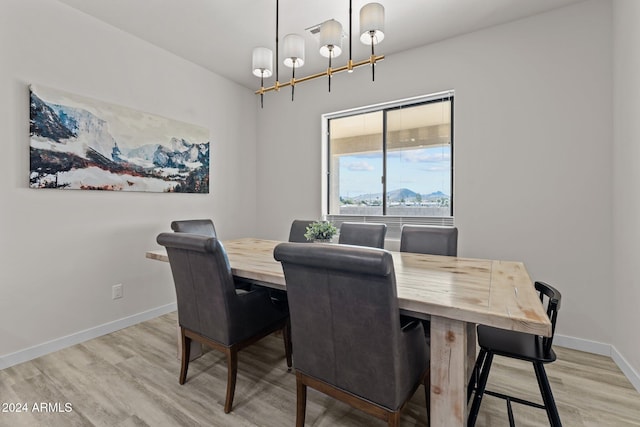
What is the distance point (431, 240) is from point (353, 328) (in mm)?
1400

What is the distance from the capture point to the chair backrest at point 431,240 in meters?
2.28

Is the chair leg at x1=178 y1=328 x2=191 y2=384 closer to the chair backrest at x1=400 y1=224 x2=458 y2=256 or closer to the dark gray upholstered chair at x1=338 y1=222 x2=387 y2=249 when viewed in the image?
the dark gray upholstered chair at x1=338 y1=222 x2=387 y2=249

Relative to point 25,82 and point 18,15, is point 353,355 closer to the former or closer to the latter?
point 25,82

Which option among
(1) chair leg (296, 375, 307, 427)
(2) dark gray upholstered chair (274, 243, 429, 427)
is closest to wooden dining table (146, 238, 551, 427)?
(2) dark gray upholstered chair (274, 243, 429, 427)

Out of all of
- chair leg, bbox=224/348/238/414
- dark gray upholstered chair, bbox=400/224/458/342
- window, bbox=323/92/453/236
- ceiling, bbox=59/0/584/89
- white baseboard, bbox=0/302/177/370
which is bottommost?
white baseboard, bbox=0/302/177/370

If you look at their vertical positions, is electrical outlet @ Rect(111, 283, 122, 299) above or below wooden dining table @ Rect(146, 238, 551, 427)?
below

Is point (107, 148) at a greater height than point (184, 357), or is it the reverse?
point (107, 148)

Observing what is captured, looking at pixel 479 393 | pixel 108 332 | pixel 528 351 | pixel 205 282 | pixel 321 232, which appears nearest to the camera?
pixel 528 351

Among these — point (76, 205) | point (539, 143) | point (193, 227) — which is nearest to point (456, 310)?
point (539, 143)

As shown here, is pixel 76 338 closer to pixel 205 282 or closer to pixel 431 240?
pixel 205 282

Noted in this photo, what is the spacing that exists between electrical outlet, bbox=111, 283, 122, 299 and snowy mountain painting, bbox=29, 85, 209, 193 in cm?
89

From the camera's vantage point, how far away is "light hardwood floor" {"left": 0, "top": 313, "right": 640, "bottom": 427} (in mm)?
1616

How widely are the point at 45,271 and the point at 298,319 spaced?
227 cm

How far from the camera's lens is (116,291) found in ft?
9.16
